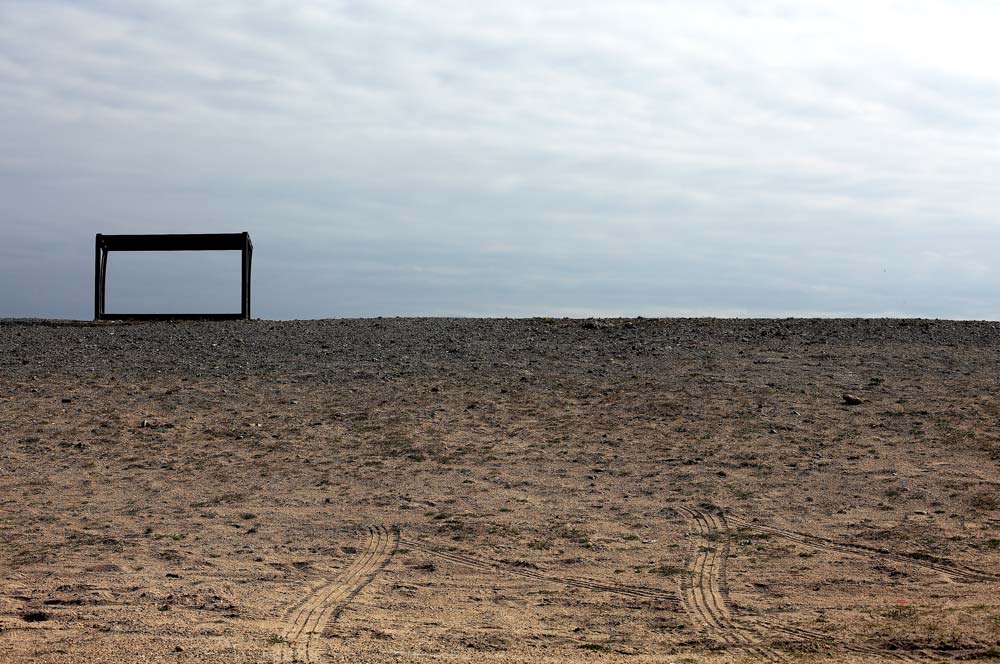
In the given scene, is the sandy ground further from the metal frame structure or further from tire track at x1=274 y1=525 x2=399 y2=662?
the metal frame structure

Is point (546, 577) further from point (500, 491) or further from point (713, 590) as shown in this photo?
point (500, 491)

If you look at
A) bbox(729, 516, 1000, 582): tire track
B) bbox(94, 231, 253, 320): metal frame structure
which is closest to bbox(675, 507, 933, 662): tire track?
bbox(729, 516, 1000, 582): tire track

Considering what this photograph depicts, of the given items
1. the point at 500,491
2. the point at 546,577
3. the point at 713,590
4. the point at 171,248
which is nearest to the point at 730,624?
the point at 713,590

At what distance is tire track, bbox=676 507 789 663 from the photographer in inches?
233

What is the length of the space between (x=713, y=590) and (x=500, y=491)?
3.31 m

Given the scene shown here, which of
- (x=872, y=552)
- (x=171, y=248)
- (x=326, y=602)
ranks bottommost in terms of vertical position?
(x=326, y=602)

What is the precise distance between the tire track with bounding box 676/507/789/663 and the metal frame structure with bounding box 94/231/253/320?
1258cm

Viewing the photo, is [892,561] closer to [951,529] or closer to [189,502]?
[951,529]

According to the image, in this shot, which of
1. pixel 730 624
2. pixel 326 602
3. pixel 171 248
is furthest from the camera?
pixel 171 248

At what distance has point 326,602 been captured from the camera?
22.0 ft

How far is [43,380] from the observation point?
563 inches

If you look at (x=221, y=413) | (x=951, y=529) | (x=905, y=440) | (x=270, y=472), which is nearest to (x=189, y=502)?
(x=270, y=472)

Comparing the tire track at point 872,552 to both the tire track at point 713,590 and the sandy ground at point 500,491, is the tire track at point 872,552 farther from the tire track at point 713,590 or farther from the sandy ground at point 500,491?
the tire track at point 713,590

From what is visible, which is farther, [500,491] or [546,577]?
[500,491]
